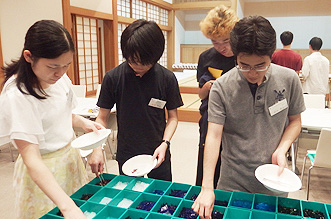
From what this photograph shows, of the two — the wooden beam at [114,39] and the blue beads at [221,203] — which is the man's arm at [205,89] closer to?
the blue beads at [221,203]

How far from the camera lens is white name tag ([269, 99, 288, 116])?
1080 mm

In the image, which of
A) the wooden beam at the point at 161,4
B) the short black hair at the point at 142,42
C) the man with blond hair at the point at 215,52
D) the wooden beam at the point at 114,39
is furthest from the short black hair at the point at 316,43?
the wooden beam at the point at 161,4

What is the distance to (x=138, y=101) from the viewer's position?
1396mm

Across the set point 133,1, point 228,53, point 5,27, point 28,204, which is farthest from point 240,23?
point 133,1

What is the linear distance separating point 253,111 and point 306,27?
9.07 metres

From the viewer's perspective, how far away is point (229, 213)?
3.20 ft

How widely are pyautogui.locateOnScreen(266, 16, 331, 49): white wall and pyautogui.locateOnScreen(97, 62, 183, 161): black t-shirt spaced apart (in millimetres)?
8427

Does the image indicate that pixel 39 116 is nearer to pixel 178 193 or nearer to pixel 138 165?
pixel 138 165

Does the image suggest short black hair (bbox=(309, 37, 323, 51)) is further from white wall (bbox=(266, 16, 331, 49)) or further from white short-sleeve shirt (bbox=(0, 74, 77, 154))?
white wall (bbox=(266, 16, 331, 49))

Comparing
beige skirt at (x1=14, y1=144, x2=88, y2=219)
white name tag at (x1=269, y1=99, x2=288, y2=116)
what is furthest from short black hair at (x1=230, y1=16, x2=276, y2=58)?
beige skirt at (x1=14, y1=144, x2=88, y2=219)

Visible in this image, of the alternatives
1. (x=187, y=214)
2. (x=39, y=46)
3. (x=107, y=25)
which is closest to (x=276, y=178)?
(x=187, y=214)

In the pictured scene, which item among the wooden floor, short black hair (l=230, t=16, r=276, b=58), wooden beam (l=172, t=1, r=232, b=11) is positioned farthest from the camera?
wooden beam (l=172, t=1, r=232, b=11)

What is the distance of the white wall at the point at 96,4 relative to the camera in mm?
4873

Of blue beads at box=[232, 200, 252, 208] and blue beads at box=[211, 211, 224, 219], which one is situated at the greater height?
blue beads at box=[232, 200, 252, 208]
